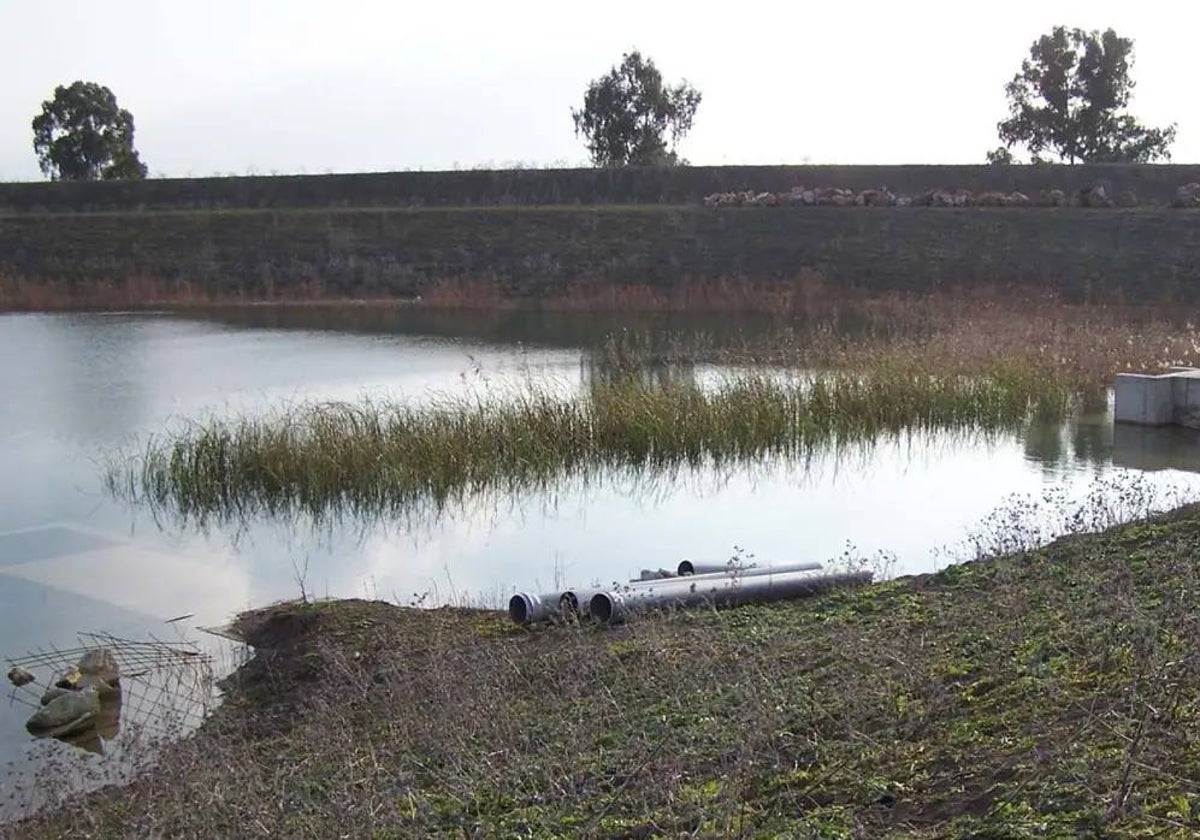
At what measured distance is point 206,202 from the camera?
38125 millimetres

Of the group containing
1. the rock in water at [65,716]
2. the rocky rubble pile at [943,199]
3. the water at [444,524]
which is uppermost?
the rocky rubble pile at [943,199]

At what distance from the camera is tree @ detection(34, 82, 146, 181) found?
148 feet

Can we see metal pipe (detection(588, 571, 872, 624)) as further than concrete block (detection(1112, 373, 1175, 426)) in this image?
No

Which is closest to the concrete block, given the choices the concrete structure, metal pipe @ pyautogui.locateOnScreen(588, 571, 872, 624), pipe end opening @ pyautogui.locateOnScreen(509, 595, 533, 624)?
the concrete structure

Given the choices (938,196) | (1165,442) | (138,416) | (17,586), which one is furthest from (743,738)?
(938,196)

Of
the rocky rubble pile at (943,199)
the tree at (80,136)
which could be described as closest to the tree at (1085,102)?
Answer: the rocky rubble pile at (943,199)

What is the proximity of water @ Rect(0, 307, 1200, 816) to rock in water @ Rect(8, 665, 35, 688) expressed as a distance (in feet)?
1.13

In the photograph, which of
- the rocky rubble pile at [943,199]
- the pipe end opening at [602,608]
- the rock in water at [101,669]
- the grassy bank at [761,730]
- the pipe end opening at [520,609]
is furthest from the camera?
the rocky rubble pile at [943,199]

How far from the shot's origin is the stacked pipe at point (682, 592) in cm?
670

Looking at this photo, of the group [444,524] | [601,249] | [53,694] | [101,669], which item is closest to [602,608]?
[101,669]

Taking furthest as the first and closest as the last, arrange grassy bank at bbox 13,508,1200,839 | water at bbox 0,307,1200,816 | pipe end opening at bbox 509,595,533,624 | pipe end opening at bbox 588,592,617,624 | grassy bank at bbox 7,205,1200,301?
grassy bank at bbox 7,205,1200,301
water at bbox 0,307,1200,816
pipe end opening at bbox 509,595,533,624
pipe end opening at bbox 588,592,617,624
grassy bank at bbox 13,508,1200,839

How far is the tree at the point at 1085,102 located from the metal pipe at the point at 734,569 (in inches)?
1448

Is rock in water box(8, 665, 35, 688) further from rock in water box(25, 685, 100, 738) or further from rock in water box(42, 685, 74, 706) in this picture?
rock in water box(25, 685, 100, 738)

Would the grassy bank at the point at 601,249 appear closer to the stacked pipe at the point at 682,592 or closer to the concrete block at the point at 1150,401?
the concrete block at the point at 1150,401
